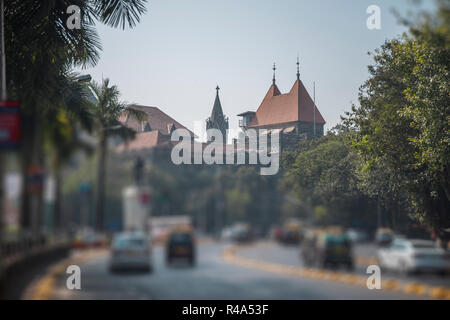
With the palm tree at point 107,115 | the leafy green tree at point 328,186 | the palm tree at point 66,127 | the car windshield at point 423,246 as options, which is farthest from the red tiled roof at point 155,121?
the car windshield at point 423,246

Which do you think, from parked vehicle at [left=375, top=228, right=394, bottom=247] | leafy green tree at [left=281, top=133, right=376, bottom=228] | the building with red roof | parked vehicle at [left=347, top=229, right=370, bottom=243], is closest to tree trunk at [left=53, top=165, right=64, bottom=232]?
the building with red roof

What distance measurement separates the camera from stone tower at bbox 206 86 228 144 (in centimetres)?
872

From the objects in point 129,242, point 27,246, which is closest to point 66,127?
point 129,242

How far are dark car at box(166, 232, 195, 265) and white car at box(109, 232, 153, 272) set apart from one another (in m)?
0.38

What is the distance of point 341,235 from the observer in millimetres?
8625

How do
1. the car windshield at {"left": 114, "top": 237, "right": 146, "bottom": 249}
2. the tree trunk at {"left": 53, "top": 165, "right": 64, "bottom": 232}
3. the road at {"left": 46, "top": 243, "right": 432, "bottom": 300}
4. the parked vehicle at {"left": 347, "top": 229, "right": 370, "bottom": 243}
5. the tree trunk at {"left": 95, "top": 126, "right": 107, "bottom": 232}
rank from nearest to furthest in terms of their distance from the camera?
1. the tree trunk at {"left": 95, "top": 126, "right": 107, "bottom": 232}
2. the tree trunk at {"left": 53, "top": 165, "right": 64, "bottom": 232}
3. the car windshield at {"left": 114, "top": 237, "right": 146, "bottom": 249}
4. the parked vehicle at {"left": 347, "top": 229, "right": 370, "bottom": 243}
5. the road at {"left": 46, "top": 243, "right": 432, "bottom": 300}

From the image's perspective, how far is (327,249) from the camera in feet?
30.8

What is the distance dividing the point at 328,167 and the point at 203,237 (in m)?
2.09

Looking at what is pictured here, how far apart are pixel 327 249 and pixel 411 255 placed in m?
1.22

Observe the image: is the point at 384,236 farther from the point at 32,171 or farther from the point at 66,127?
the point at 32,171

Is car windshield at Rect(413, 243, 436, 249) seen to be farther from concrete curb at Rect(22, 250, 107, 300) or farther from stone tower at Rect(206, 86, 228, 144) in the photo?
concrete curb at Rect(22, 250, 107, 300)

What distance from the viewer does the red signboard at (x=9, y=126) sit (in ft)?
22.4

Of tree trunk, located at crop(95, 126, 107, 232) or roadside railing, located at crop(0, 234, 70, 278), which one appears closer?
tree trunk, located at crop(95, 126, 107, 232)
